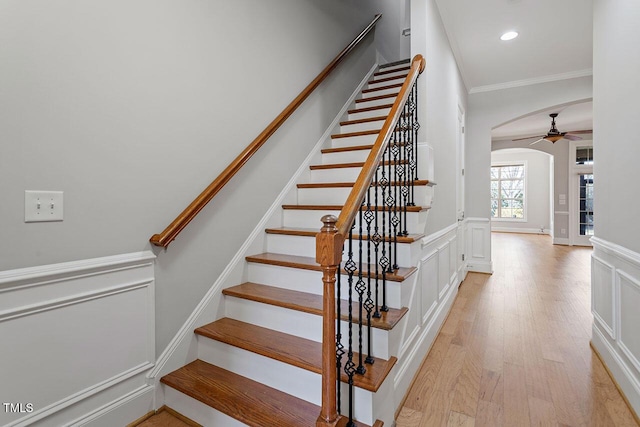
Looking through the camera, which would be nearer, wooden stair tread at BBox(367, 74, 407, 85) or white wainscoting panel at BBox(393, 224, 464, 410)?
white wainscoting panel at BBox(393, 224, 464, 410)

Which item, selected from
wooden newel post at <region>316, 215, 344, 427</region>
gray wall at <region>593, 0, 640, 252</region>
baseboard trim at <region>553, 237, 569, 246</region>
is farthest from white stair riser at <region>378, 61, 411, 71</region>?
baseboard trim at <region>553, 237, 569, 246</region>

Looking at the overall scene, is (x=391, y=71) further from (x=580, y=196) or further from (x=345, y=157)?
(x=580, y=196)

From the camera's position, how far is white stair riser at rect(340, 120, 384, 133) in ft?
10.9

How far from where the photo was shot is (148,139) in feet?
5.52

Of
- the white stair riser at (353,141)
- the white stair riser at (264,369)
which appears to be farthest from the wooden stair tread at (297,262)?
the white stair riser at (353,141)

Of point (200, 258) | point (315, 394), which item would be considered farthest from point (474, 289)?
point (200, 258)

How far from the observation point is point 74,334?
1.40m

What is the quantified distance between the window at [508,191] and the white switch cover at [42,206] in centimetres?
1249

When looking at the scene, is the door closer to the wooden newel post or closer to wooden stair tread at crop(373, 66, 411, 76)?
wooden stair tread at crop(373, 66, 411, 76)

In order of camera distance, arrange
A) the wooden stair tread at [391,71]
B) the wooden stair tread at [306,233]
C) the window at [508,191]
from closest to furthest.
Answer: the wooden stair tread at [306,233]
the wooden stair tread at [391,71]
the window at [508,191]

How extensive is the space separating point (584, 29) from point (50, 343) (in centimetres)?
491

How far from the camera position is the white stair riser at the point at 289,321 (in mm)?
1597

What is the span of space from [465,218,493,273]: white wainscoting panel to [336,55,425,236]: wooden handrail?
3390mm

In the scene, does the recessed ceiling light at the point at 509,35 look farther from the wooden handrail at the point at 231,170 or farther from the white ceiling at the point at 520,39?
the wooden handrail at the point at 231,170
